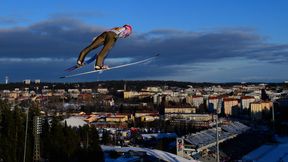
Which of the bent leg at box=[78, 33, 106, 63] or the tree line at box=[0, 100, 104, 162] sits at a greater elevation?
the bent leg at box=[78, 33, 106, 63]

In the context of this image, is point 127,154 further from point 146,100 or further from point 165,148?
point 146,100

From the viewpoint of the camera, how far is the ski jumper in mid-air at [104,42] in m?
7.06

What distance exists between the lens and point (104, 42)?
7.08 m

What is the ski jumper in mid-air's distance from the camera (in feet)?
23.2

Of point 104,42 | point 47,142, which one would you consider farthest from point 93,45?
point 47,142

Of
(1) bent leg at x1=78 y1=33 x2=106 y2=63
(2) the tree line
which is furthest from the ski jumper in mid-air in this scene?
(2) the tree line

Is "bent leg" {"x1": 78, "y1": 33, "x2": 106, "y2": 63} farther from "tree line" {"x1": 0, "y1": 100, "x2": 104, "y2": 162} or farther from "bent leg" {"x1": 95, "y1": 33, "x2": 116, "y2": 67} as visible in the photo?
"tree line" {"x1": 0, "y1": 100, "x2": 104, "y2": 162}

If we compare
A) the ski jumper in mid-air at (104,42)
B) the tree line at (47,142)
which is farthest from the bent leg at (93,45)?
the tree line at (47,142)

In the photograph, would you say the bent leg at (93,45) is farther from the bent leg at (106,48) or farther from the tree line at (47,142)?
the tree line at (47,142)

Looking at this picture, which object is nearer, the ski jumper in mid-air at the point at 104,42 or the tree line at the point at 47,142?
the ski jumper in mid-air at the point at 104,42

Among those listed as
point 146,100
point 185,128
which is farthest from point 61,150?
point 146,100

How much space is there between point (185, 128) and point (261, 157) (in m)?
24.1

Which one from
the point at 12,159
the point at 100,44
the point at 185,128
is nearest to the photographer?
the point at 100,44

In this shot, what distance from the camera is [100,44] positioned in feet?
23.4
